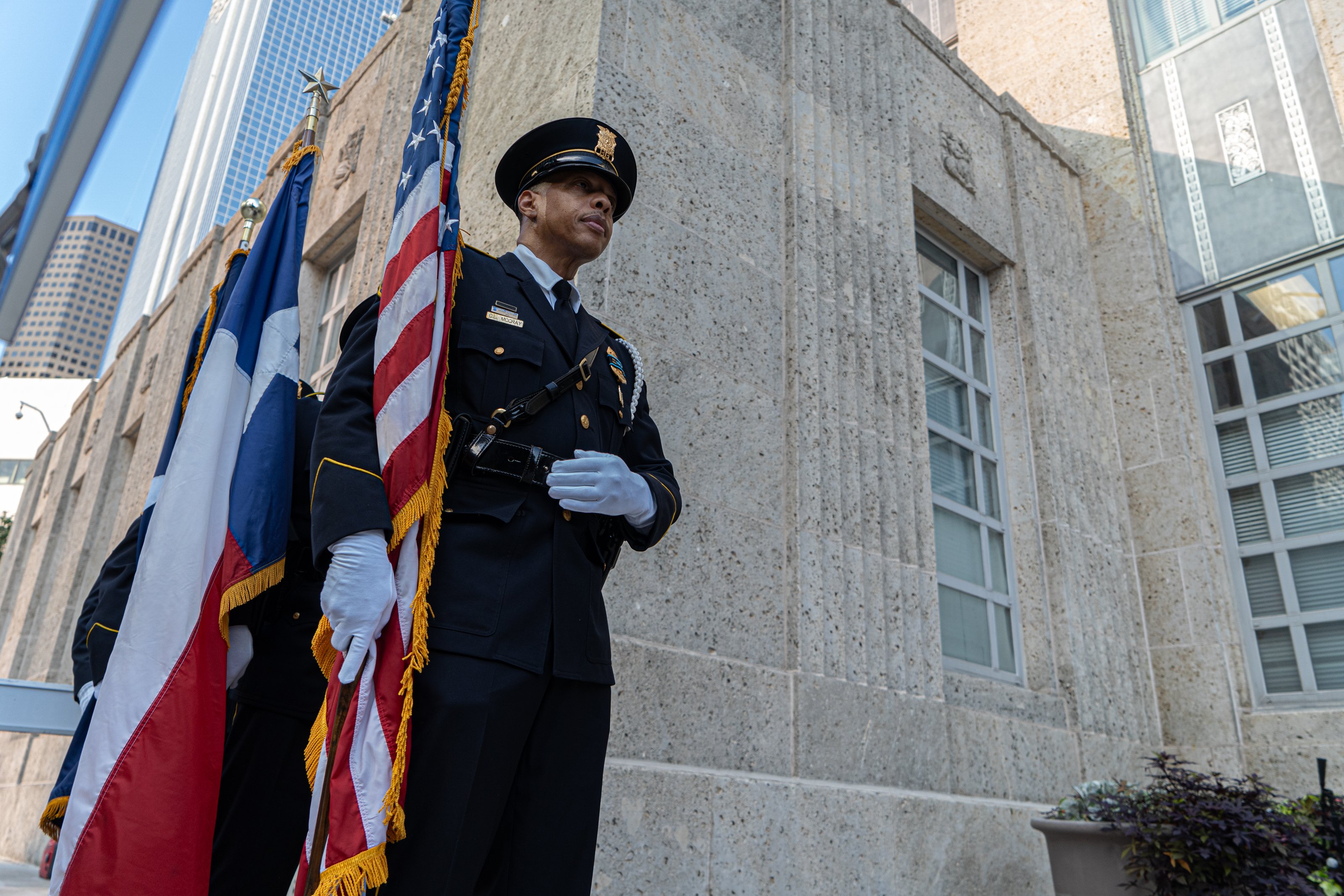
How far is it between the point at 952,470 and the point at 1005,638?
3.81 ft

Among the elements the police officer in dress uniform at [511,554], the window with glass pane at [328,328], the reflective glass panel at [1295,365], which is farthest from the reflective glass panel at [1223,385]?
the window with glass pane at [328,328]

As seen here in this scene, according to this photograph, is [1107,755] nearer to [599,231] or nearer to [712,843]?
[712,843]

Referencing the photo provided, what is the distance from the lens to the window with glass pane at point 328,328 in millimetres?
6887

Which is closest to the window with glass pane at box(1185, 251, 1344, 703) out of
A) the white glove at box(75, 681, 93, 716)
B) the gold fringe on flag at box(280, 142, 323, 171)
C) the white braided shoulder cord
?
the white braided shoulder cord

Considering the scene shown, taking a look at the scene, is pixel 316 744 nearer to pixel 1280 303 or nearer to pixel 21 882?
pixel 21 882

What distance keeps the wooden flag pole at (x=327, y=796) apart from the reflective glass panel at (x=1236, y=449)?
24.0 ft

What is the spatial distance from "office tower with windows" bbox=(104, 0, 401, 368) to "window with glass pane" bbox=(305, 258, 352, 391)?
43.1 inches

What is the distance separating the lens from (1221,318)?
752 cm

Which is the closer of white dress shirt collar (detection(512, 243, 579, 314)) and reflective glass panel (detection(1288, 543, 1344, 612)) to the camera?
white dress shirt collar (detection(512, 243, 579, 314))

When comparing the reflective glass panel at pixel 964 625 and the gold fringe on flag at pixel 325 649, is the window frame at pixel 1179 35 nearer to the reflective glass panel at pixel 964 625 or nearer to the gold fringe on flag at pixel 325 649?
the reflective glass panel at pixel 964 625

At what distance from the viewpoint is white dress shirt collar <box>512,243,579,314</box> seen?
94.3 inches

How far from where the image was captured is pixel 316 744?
6.22 feet

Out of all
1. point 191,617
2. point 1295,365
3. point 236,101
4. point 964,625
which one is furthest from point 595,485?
point 1295,365

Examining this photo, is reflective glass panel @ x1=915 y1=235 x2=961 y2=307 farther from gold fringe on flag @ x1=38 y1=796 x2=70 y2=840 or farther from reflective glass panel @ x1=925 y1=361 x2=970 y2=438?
gold fringe on flag @ x1=38 y1=796 x2=70 y2=840
